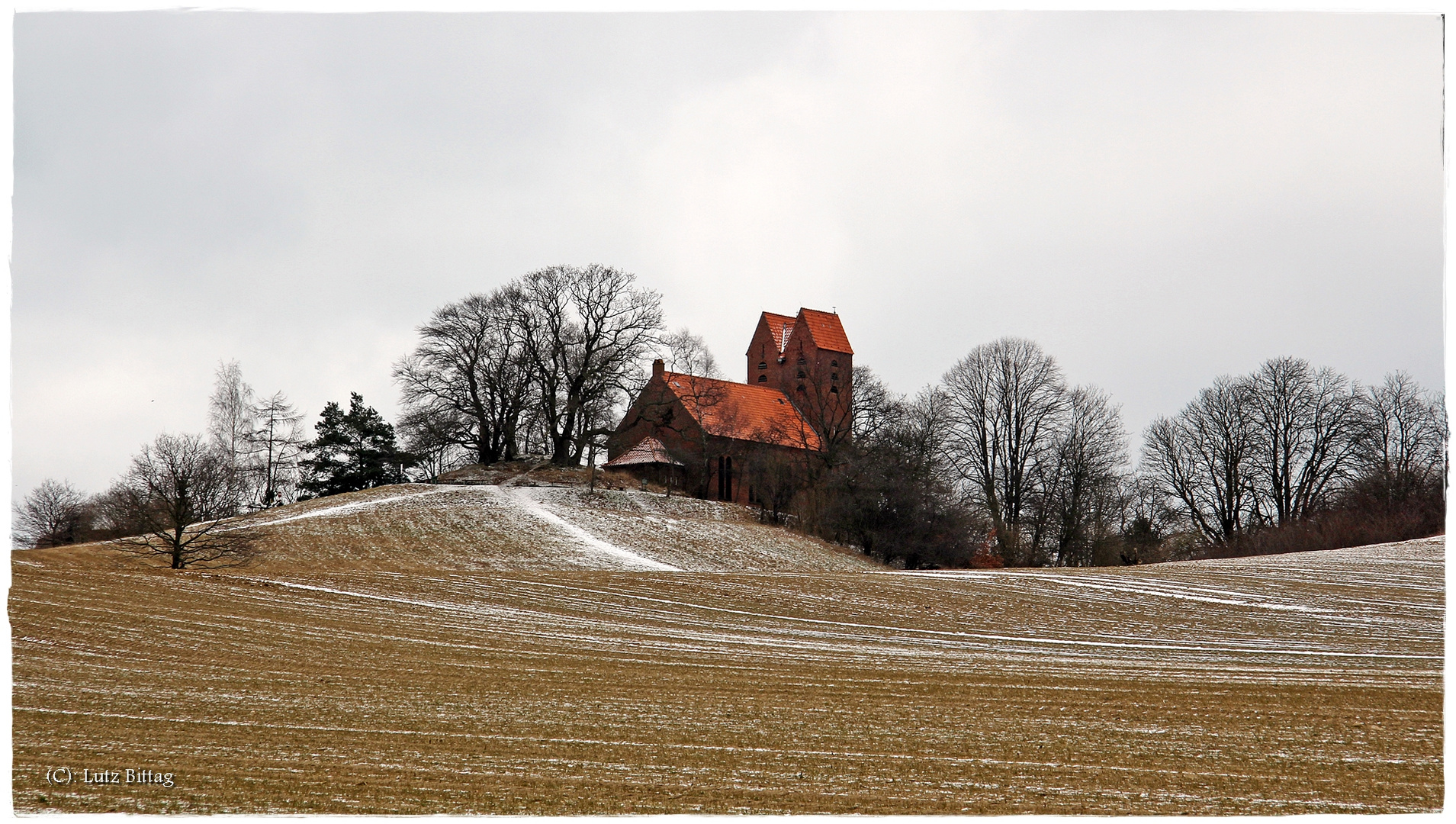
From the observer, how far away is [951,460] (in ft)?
174

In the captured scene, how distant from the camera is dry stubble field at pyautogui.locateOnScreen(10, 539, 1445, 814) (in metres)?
6.85

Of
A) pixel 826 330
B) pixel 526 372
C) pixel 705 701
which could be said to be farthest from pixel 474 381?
pixel 705 701

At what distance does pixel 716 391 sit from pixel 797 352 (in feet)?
42.0

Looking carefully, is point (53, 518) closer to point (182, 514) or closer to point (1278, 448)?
point (182, 514)

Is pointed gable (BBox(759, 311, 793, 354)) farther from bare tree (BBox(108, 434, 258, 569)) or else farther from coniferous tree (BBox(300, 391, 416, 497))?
bare tree (BBox(108, 434, 258, 569))

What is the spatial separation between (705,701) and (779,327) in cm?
6405

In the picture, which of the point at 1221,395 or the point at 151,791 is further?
the point at 1221,395

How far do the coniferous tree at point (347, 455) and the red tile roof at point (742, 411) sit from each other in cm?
1567

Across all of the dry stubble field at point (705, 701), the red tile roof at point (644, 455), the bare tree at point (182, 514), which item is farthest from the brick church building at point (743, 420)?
the dry stubble field at point (705, 701)

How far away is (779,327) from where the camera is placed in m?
73.7

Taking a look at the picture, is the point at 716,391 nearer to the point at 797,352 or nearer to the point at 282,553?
the point at 797,352

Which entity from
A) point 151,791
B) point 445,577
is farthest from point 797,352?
point 151,791

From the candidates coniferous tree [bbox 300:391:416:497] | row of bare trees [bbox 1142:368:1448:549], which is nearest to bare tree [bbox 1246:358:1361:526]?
row of bare trees [bbox 1142:368:1448:549]

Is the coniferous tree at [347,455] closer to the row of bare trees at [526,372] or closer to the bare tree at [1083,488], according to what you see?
the row of bare trees at [526,372]
